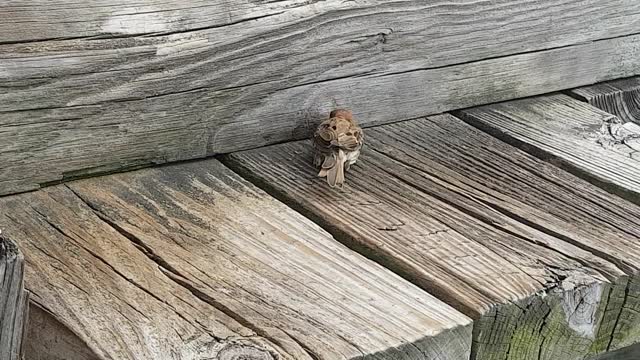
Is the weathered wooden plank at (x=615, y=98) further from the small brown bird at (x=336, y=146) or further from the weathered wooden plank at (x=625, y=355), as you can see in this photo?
the small brown bird at (x=336, y=146)

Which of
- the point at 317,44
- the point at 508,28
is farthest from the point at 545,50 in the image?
the point at 317,44

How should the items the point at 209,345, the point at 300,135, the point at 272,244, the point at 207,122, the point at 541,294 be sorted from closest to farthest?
the point at 209,345
the point at 541,294
the point at 272,244
the point at 207,122
the point at 300,135

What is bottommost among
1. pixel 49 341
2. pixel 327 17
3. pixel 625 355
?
pixel 625 355

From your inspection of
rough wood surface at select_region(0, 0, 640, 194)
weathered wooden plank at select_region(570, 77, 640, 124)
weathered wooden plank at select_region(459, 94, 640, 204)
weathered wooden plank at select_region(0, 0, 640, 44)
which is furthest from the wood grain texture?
weathered wooden plank at select_region(570, 77, 640, 124)

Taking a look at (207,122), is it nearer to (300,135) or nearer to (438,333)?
(300,135)

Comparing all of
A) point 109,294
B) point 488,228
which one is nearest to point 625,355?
point 488,228

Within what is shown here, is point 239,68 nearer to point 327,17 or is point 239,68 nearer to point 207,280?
point 327,17

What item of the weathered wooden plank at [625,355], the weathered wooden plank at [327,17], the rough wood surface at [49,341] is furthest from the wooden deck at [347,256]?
the weathered wooden plank at [625,355]

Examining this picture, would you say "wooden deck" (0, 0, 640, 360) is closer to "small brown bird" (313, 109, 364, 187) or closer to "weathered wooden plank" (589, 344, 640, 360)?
"small brown bird" (313, 109, 364, 187)
